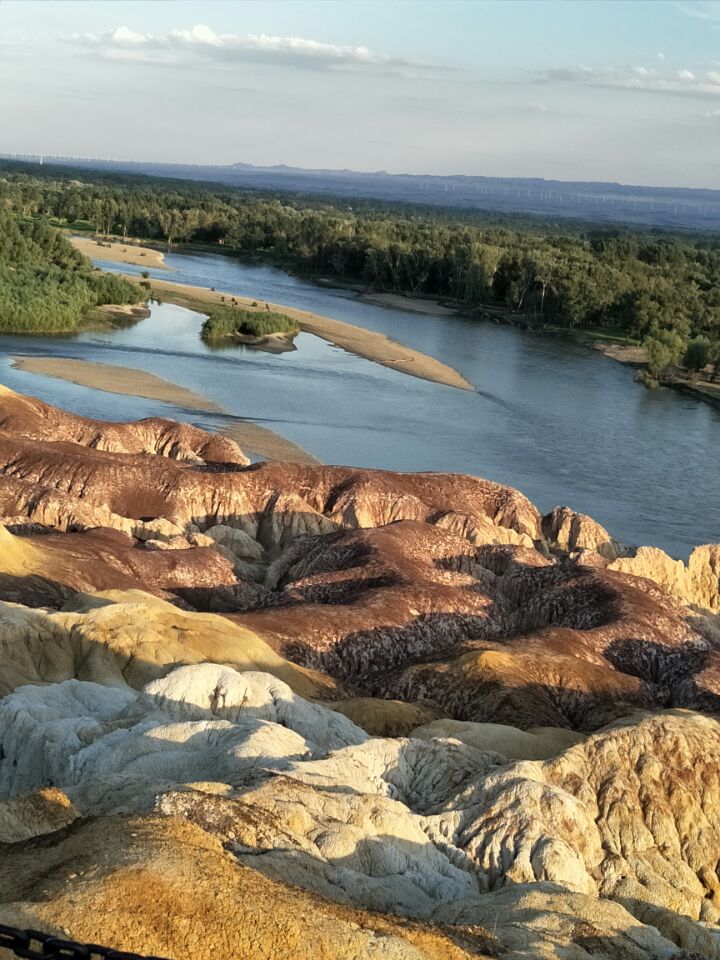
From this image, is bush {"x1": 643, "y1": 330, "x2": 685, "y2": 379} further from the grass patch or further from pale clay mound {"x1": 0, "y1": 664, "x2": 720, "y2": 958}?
pale clay mound {"x1": 0, "y1": 664, "x2": 720, "y2": 958}

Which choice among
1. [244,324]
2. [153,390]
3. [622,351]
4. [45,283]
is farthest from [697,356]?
[45,283]

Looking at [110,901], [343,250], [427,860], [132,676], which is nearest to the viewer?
[110,901]

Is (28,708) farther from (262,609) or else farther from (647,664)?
(647,664)

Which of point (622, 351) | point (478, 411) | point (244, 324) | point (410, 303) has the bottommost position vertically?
point (478, 411)

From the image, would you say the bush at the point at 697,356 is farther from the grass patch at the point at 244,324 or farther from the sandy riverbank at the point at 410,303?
the sandy riverbank at the point at 410,303

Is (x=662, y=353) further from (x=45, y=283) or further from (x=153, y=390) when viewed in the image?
(x=45, y=283)

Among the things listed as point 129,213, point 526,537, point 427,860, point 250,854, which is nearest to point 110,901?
point 250,854

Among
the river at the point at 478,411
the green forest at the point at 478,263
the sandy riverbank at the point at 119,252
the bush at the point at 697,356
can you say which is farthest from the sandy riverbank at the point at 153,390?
the sandy riverbank at the point at 119,252
